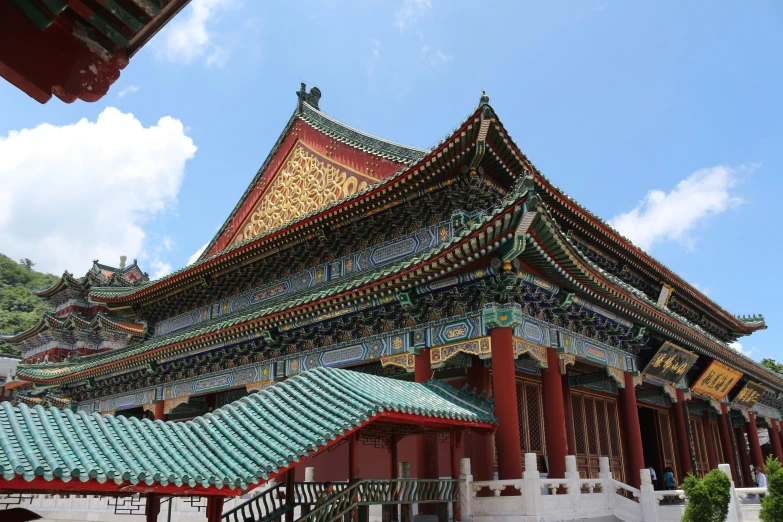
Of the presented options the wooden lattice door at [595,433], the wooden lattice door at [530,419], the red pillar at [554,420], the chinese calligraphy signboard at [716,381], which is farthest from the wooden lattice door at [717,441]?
the red pillar at [554,420]

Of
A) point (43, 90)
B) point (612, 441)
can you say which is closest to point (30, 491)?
point (43, 90)

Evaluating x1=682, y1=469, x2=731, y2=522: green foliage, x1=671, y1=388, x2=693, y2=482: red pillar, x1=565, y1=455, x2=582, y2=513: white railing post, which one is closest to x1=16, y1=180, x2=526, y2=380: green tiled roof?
x1=565, y1=455, x2=582, y2=513: white railing post

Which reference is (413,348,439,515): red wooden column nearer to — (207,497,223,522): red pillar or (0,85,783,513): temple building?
(0,85,783,513): temple building

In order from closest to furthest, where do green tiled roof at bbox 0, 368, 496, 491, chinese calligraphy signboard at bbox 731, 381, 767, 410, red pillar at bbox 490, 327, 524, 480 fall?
green tiled roof at bbox 0, 368, 496, 491, red pillar at bbox 490, 327, 524, 480, chinese calligraphy signboard at bbox 731, 381, 767, 410

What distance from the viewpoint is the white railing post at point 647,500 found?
11.9 metres

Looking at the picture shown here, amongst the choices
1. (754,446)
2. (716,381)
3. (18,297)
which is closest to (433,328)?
(716,381)

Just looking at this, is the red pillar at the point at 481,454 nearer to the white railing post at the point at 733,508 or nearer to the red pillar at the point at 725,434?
the white railing post at the point at 733,508

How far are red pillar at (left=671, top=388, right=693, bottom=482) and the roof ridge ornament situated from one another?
1580cm

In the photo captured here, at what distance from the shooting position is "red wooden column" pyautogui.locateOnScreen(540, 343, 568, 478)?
12570 millimetres

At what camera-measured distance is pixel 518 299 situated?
1230 centimetres

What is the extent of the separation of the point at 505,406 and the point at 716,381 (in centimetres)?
1292

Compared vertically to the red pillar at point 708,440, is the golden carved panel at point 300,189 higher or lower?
higher

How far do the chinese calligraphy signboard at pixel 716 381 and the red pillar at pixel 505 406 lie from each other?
36.9ft

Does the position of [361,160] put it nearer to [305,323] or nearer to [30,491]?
[305,323]
